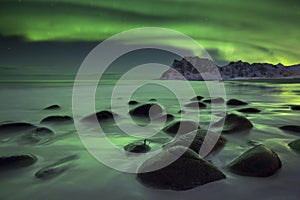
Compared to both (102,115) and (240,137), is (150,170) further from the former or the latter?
(102,115)

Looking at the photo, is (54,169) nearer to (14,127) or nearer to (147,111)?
(14,127)

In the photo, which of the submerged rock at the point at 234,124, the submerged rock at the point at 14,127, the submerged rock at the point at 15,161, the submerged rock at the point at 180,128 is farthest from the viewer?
the submerged rock at the point at 14,127

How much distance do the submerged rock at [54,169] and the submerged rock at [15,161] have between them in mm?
336

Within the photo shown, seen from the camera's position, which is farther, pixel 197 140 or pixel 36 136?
pixel 36 136

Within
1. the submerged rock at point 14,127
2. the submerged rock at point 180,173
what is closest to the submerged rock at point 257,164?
the submerged rock at point 180,173

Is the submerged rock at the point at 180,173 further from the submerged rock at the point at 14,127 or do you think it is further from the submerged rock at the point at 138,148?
the submerged rock at the point at 14,127

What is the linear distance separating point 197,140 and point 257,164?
103 centimetres

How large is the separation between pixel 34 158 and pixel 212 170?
262 cm

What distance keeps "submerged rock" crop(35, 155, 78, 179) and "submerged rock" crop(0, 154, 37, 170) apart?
336 millimetres

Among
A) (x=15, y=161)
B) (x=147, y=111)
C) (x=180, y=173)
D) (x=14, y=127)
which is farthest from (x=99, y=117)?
(x=180, y=173)

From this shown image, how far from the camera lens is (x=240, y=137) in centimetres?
519

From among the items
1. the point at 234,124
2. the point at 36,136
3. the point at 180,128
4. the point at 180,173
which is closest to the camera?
the point at 180,173

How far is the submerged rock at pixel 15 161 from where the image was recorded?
3553 mm

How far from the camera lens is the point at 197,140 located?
4.12 meters
